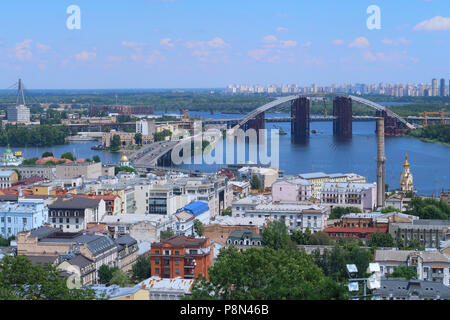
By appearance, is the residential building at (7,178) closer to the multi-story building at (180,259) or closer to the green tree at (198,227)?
the green tree at (198,227)

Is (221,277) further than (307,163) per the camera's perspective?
No

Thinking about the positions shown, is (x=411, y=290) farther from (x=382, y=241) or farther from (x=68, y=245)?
(x=68, y=245)

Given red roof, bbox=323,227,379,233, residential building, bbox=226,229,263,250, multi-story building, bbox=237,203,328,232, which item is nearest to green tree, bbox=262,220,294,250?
residential building, bbox=226,229,263,250

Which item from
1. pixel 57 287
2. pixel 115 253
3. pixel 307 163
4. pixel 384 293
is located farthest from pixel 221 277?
pixel 307 163

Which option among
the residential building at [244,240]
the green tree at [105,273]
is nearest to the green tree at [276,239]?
the residential building at [244,240]

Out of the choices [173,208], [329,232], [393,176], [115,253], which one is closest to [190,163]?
[393,176]

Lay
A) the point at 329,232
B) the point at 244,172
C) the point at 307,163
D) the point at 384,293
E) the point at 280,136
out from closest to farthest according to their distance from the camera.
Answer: the point at 384,293 → the point at 329,232 → the point at 244,172 → the point at 307,163 → the point at 280,136
